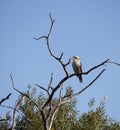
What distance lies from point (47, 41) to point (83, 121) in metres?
12.2

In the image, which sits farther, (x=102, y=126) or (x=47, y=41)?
(x=102, y=126)

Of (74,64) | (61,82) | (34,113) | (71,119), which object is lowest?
(61,82)

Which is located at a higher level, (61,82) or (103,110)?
(103,110)

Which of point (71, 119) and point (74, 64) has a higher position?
point (71, 119)

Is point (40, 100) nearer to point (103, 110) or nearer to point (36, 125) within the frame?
point (36, 125)

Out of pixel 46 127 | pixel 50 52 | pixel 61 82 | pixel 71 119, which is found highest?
pixel 71 119

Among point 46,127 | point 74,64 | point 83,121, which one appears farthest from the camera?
point 83,121

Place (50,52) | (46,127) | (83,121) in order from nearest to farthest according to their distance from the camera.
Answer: (46,127)
(50,52)
(83,121)

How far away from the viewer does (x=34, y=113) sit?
24.5 metres

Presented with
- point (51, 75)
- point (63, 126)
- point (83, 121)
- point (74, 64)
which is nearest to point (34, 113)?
point (63, 126)

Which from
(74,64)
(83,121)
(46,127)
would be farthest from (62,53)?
(83,121)

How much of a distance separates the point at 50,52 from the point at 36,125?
41.7 ft

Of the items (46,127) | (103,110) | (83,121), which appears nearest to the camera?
(46,127)

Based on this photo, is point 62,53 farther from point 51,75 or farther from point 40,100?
point 40,100
